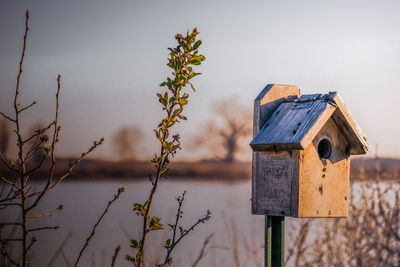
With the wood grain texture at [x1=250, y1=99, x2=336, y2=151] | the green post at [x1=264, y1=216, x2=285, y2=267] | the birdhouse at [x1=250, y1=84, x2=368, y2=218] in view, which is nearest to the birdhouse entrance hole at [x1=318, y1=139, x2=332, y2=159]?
the birdhouse at [x1=250, y1=84, x2=368, y2=218]

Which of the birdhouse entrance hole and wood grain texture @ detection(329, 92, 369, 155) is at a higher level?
wood grain texture @ detection(329, 92, 369, 155)

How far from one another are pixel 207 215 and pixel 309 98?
1272 millimetres

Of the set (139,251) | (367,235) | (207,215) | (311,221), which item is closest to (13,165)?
(139,251)

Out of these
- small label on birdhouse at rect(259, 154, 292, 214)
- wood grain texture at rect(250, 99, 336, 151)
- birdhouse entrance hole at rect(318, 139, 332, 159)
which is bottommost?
small label on birdhouse at rect(259, 154, 292, 214)

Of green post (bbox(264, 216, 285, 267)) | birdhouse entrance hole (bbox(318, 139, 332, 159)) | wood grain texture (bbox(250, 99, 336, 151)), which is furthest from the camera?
Result: birdhouse entrance hole (bbox(318, 139, 332, 159))

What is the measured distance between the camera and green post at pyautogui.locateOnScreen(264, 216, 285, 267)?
3.98 m

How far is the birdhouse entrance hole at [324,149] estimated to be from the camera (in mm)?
4133

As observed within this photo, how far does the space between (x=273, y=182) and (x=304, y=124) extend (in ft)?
1.43

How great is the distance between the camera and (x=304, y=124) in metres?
3.84

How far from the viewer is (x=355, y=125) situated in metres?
4.16

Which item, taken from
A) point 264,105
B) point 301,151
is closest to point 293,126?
point 301,151

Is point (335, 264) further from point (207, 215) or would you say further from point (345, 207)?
point (207, 215)

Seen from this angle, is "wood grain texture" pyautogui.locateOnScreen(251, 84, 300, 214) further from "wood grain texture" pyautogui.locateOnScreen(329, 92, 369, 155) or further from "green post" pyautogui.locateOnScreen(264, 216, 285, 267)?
"wood grain texture" pyautogui.locateOnScreen(329, 92, 369, 155)

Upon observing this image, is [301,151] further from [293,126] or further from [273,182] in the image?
[273,182]
